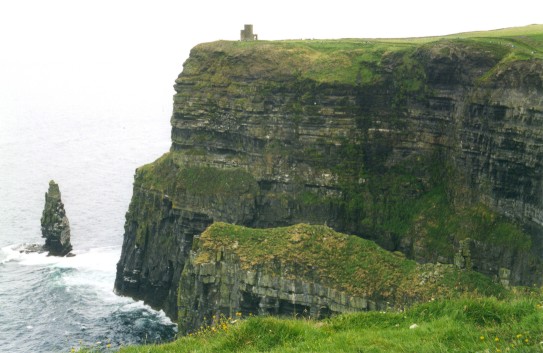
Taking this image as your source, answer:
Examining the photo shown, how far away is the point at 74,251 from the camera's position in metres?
86.7

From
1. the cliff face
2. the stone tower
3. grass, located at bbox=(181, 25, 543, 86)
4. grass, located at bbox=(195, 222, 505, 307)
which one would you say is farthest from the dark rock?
grass, located at bbox=(195, 222, 505, 307)

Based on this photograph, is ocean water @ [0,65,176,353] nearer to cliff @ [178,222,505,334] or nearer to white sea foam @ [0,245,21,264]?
white sea foam @ [0,245,21,264]

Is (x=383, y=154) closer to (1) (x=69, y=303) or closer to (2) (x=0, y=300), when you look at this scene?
(1) (x=69, y=303)

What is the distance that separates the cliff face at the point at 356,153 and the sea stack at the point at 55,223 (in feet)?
47.6

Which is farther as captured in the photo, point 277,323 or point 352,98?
point 352,98

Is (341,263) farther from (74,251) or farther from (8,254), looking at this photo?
(8,254)

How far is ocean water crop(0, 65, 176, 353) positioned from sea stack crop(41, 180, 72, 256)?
1.77 metres

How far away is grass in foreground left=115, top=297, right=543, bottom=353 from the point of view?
55.8 ft

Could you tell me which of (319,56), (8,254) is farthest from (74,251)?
(319,56)

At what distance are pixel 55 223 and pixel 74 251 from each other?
457cm

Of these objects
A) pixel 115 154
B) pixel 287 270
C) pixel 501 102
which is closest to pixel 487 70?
pixel 501 102

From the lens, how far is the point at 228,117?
68.9m

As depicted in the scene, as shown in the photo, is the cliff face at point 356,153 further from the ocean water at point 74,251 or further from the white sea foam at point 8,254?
the white sea foam at point 8,254

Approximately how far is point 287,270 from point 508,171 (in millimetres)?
17249
